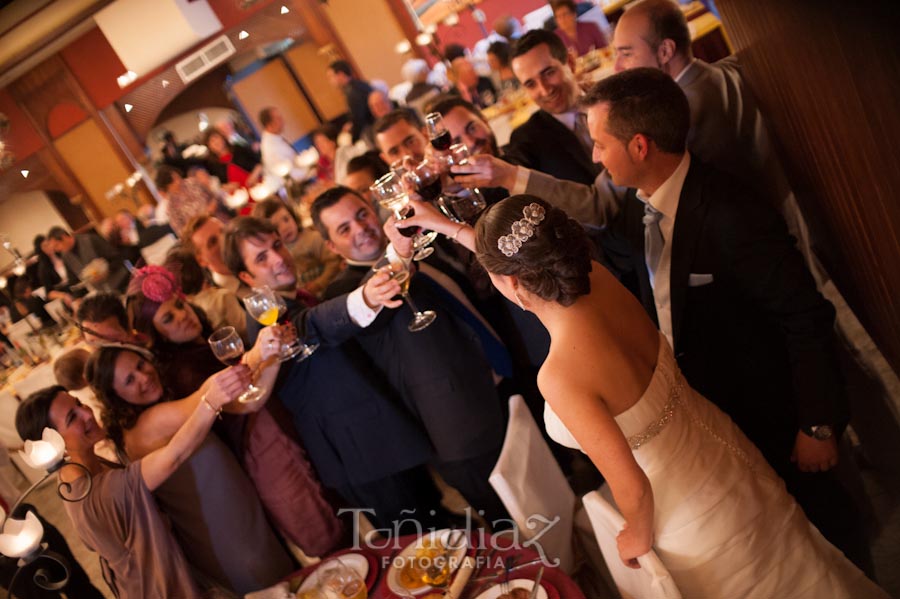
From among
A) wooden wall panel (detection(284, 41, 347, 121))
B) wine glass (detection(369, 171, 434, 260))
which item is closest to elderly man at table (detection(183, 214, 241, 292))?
wine glass (detection(369, 171, 434, 260))

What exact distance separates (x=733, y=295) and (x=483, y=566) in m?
1.09

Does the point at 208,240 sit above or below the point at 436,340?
above

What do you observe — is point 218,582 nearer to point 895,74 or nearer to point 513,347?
point 513,347

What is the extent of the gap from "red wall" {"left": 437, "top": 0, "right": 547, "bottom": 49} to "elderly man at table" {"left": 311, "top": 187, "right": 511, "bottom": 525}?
7.66m

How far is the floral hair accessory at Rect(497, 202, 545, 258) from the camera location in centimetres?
146

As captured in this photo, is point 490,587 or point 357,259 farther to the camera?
point 357,259

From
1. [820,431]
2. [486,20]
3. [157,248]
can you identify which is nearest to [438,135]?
[820,431]

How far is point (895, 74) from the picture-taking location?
108cm

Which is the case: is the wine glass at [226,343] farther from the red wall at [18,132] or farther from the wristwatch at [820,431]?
the wristwatch at [820,431]

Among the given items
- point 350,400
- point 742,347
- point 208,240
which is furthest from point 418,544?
point 208,240

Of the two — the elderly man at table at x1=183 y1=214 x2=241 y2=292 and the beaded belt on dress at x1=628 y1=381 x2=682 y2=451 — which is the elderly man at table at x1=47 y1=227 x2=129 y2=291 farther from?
the beaded belt on dress at x1=628 y1=381 x2=682 y2=451

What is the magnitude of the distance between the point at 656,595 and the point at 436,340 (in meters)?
1.20

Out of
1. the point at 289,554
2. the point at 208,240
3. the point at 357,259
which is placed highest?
the point at 208,240

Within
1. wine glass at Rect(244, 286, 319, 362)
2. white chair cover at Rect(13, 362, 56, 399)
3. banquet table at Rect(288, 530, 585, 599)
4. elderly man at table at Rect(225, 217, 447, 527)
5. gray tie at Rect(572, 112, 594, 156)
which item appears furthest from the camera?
white chair cover at Rect(13, 362, 56, 399)
